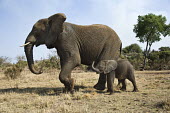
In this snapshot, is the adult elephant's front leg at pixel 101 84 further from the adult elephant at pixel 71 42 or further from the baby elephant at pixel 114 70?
the baby elephant at pixel 114 70

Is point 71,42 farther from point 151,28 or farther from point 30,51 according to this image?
point 151,28

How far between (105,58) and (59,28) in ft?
7.81

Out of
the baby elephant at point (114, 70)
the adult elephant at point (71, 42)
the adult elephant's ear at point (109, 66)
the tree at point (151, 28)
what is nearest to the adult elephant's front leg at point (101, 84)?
the adult elephant at point (71, 42)

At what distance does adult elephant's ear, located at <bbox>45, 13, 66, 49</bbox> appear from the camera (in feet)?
25.4

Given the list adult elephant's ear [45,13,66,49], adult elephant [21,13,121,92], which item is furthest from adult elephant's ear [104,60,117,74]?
adult elephant's ear [45,13,66,49]

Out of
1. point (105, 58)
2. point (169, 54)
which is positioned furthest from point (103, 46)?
point (169, 54)

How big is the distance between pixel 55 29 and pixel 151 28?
23319 mm

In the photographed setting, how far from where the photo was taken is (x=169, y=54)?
99.8 ft

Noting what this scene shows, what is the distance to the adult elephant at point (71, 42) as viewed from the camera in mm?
7750

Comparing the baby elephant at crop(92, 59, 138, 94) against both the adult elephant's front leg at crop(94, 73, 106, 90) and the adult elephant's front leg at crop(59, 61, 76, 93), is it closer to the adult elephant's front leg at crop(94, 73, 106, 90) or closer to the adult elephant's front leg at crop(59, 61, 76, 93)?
the adult elephant's front leg at crop(94, 73, 106, 90)

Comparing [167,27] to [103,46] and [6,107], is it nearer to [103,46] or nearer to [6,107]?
[103,46]

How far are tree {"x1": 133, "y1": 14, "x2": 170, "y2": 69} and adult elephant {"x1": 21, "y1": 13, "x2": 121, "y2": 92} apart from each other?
20.5 m

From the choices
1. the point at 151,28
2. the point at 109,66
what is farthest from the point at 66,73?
the point at 151,28

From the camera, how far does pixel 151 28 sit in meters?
28.2
